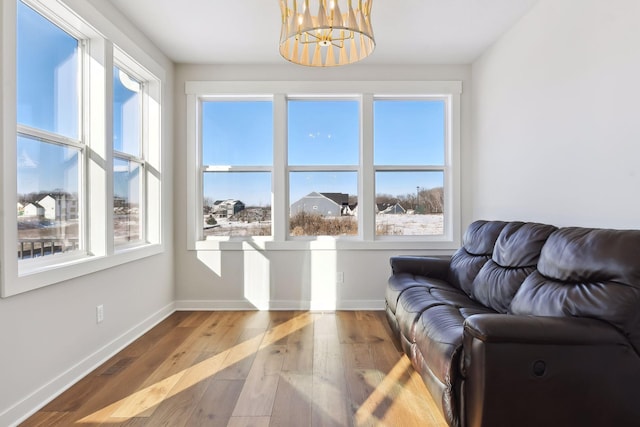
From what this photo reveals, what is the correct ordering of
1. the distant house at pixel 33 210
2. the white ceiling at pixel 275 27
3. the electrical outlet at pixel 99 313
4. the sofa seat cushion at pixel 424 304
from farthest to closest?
the white ceiling at pixel 275 27
the electrical outlet at pixel 99 313
the sofa seat cushion at pixel 424 304
the distant house at pixel 33 210

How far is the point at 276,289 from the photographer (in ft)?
11.9

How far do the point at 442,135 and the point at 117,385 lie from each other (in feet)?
11.8

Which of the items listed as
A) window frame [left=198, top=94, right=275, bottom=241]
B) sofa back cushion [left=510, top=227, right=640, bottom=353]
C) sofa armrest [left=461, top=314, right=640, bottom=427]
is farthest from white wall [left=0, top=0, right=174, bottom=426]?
sofa back cushion [left=510, top=227, right=640, bottom=353]

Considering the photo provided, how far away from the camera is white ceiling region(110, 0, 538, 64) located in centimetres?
254

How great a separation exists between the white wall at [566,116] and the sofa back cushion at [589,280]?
0.35 m

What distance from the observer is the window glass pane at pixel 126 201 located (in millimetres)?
2803

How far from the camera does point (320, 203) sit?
3.73m

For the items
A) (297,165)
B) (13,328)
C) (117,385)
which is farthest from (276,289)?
(13,328)

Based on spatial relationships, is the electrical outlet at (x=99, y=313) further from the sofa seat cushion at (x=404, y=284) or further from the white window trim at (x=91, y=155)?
the sofa seat cushion at (x=404, y=284)

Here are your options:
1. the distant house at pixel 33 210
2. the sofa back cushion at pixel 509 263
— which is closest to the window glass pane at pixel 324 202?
the sofa back cushion at pixel 509 263

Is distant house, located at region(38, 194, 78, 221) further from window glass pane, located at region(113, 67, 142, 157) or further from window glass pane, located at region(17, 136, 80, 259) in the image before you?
window glass pane, located at region(113, 67, 142, 157)

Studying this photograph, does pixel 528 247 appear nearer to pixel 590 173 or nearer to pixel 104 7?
pixel 590 173

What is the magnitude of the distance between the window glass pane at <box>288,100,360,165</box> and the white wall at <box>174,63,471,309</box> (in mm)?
450

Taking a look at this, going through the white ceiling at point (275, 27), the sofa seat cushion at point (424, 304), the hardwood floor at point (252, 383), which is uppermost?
the white ceiling at point (275, 27)
